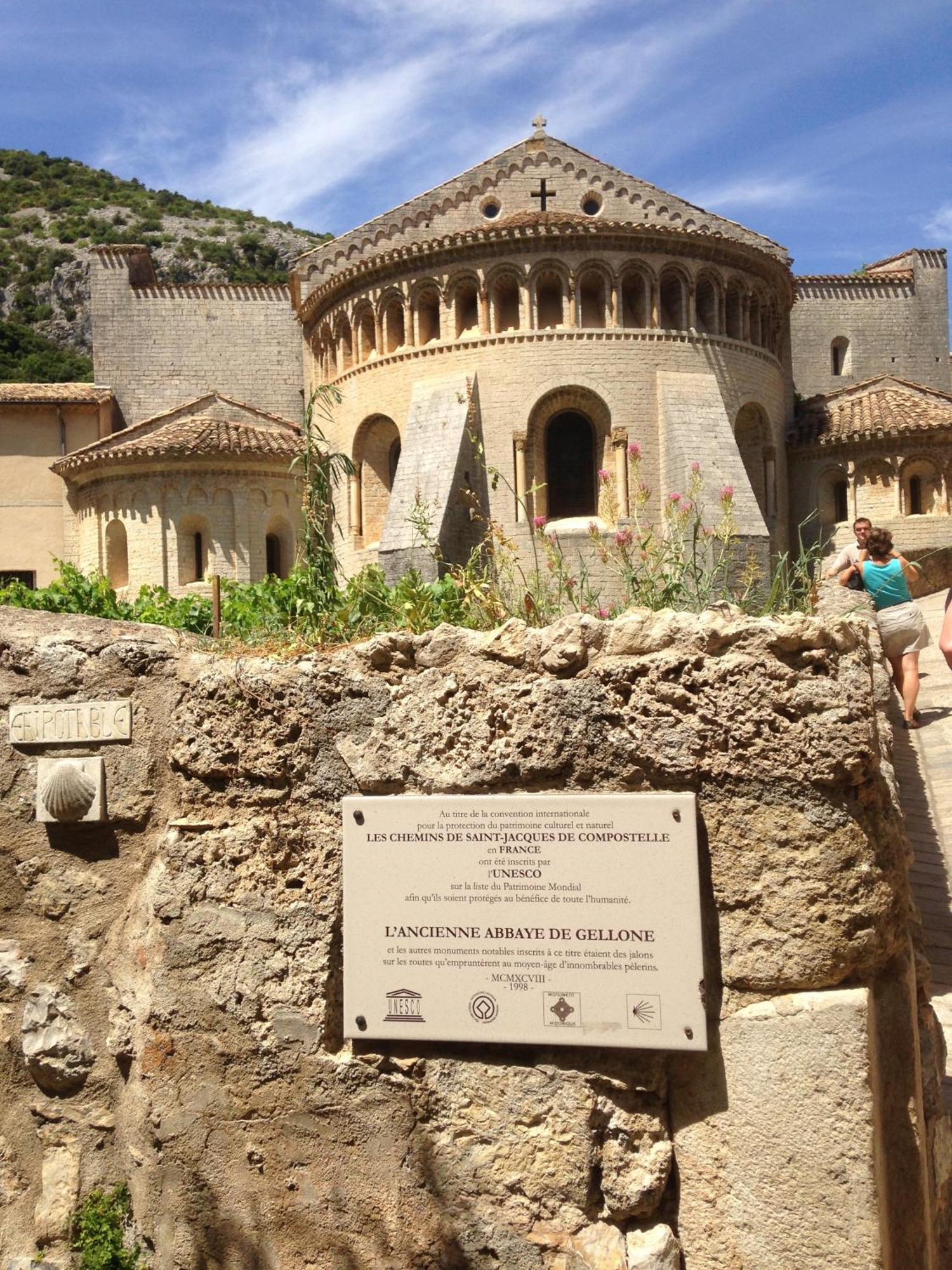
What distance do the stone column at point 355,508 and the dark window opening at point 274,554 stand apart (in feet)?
7.64

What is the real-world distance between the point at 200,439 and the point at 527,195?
8.14m

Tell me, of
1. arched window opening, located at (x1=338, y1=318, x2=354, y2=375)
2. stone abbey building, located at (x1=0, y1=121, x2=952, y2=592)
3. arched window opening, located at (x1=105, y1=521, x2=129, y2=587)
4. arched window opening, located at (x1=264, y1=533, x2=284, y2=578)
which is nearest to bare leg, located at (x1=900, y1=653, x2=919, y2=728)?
stone abbey building, located at (x1=0, y1=121, x2=952, y2=592)

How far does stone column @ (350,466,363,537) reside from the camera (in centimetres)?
1891

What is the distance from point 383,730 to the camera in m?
3.31

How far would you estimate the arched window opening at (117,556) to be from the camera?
20172 millimetres

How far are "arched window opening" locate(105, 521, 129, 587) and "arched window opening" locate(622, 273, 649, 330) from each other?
34.0 ft

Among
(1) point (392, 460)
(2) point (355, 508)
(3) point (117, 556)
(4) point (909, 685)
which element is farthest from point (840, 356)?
(4) point (909, 685)

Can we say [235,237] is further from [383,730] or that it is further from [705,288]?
[383,730]

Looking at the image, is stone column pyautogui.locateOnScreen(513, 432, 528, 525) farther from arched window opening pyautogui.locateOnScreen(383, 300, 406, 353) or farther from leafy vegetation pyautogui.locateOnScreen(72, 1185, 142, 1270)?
leafy vegetation pyautogui.locateOnScreen(72, 1185, 142, 1270)

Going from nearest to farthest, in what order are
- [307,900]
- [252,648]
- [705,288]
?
[307,900] < [252,648] < [705,288]

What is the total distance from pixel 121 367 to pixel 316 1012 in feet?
76.9

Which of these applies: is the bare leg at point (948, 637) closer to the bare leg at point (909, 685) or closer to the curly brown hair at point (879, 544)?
the curly brown hair at point (879, 544)

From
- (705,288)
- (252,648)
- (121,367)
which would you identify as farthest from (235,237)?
(252,648)

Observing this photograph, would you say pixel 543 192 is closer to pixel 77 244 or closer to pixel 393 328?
pixel 393 328
